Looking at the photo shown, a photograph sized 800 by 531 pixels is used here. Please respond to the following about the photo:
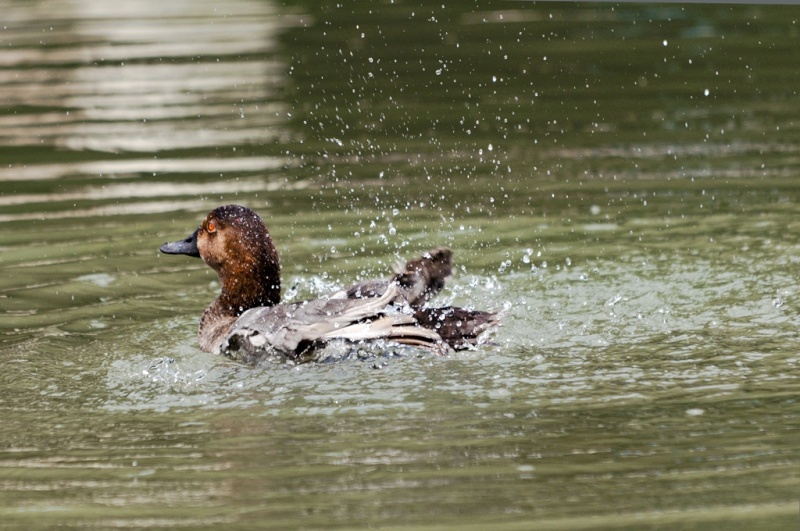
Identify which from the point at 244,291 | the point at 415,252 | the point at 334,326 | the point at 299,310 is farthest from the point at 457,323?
the point at 415,252

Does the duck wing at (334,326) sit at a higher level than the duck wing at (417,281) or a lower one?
lower

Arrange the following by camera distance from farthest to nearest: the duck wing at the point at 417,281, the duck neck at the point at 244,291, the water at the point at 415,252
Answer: the duck neck at the point at 244,291 → the duck wing at the point at 417,281 → the water at the point at 415,252

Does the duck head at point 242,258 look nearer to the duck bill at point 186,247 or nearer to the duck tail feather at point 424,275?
the duck bill at point 186,247

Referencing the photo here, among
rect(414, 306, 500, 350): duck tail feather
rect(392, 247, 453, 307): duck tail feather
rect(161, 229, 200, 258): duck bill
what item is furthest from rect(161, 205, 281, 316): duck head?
rect(414, 306, 500, 350): duck tail feather

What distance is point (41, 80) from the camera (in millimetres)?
14391

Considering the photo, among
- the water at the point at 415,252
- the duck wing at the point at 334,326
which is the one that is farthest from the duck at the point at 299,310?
the water at the point at 415,252

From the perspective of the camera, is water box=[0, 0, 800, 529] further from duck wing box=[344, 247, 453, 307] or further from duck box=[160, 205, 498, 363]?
duck wing box=[344, 247, 453, 307]

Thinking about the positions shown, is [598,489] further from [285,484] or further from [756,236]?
[756,236]

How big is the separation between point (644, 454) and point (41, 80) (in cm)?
1044

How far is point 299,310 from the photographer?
23.1ft

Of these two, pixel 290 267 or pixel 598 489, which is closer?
pixel 598 489

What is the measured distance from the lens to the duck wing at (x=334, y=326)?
6809 millimetres

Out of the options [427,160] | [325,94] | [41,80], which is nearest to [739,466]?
[427,160]

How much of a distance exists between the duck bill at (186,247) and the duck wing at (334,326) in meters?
1.02
